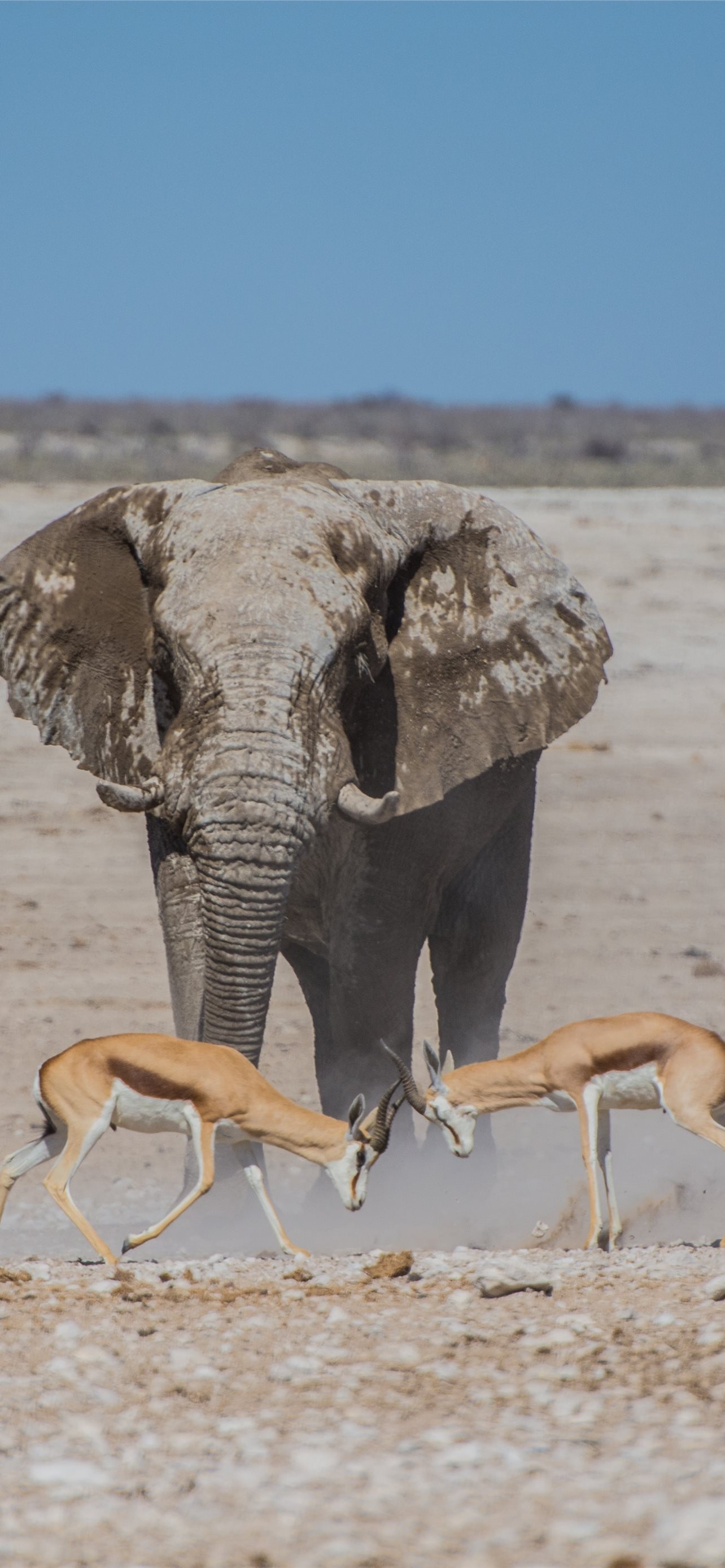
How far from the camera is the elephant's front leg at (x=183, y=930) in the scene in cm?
630

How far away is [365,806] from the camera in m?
6.08

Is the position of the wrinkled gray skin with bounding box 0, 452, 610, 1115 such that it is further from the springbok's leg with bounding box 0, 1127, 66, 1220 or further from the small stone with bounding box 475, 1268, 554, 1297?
the small stone with bounding box 475, 1268, 554, 1297

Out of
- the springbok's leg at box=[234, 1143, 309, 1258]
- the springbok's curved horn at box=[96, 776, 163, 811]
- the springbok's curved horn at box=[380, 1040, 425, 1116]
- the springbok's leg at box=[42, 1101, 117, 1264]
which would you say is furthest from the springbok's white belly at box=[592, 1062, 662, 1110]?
the springbok's curved horn at box=[96, 776, 163, 811]

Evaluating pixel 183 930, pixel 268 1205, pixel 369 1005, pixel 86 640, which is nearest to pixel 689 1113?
pixel 268 1205

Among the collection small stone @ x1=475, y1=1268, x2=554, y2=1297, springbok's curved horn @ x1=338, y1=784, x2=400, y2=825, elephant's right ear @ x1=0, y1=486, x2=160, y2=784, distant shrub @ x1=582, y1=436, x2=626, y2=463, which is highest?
distant shrub @ x1=582, y1=436, x2=626, y2=463

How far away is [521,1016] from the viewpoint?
9875mm

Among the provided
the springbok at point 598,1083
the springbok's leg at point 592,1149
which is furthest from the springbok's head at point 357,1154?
the springbok's leg at point 592,1149

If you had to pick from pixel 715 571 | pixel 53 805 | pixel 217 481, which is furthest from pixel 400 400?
pixel 217 481

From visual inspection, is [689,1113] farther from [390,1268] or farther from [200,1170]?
[200,1170]

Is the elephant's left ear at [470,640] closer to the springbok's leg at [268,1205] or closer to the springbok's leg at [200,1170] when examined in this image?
the springbok's leg at [268,1205]

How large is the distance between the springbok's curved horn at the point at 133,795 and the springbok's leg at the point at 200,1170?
1.15 meters

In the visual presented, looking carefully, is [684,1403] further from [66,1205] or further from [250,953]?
[250,953]

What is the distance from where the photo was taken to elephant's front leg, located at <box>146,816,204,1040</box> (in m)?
6.30

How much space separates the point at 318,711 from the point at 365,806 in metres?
0.36
